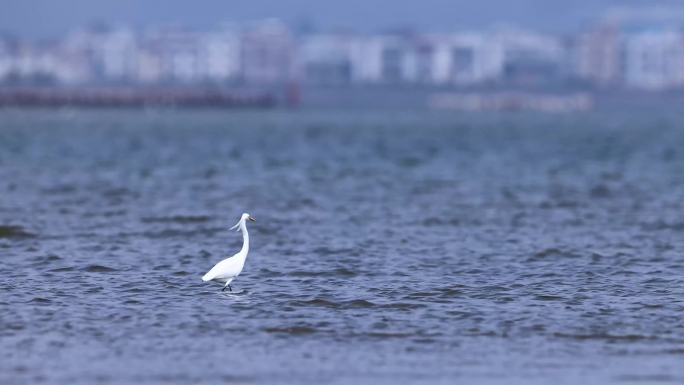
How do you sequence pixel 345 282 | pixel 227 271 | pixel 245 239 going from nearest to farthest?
pixel 227 271 < pixel 245 239 < pixel 345 282

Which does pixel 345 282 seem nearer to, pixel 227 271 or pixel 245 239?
pixel 245 239

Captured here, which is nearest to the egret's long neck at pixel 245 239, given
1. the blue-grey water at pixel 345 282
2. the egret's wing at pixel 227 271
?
the egret's wing at pixel 227 271

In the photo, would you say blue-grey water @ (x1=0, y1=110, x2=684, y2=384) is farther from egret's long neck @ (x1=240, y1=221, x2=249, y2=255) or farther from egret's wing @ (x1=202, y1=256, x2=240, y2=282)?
egret's long neck @ (x1=240, y1=221, x2=249, y2=255)

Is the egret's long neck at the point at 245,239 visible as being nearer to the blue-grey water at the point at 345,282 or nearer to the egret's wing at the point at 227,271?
the egret's wing at the point at 227,271

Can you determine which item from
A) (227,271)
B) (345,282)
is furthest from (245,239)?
(345,282)

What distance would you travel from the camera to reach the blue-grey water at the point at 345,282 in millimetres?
12234

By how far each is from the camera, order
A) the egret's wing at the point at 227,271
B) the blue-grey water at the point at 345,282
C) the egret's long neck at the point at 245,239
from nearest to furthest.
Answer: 1. the blue-grey water at the point at 345,282
2. the egret's wing at the point at 227,271
3. the egret's long neck at the point at 245,239

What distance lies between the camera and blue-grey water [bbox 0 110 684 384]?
12.2 meters

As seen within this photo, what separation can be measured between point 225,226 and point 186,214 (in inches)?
80.6

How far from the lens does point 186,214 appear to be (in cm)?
2744

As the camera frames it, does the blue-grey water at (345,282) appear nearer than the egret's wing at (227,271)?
Yes

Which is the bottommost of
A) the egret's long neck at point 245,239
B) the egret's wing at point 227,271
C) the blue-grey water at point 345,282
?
the blue-grey water at point 345,282

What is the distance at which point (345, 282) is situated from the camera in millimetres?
17391

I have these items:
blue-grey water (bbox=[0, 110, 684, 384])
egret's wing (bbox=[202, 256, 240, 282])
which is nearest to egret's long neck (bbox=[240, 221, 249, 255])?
egret's wing (bbox=[202, 256, 240, 282])
